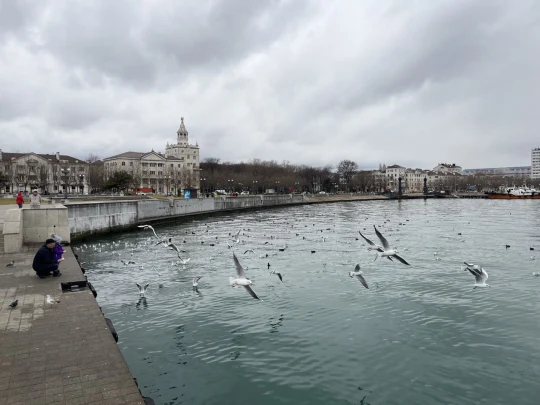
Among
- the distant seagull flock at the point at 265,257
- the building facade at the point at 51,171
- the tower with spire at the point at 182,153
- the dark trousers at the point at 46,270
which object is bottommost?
the distant seagull flock at the point at 265,257

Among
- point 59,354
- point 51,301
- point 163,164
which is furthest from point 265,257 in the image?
point 163,164

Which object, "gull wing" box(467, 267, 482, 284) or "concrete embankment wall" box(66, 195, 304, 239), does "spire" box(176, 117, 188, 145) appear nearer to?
"concrete embankment wall" box(66, 195, 304, 239)

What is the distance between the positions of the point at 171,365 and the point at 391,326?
5.73 m

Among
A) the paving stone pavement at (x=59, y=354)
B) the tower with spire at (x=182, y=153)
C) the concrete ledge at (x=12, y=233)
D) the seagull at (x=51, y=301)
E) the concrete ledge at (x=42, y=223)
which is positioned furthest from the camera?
the tower with spire at (x=182, y=153)

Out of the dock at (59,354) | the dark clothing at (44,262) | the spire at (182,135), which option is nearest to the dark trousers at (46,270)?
the dark clothing at (44,262)

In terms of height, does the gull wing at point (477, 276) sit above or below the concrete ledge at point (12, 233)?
below

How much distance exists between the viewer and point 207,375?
8.27m

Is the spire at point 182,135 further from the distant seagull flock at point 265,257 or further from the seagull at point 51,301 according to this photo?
the seagull at point 51,301

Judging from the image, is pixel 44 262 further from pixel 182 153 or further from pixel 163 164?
pixel 182 153

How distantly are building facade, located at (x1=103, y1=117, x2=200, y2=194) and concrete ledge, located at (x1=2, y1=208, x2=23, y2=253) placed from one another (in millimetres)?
95589

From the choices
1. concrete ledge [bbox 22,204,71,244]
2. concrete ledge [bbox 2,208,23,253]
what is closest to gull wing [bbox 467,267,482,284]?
concrete ledge [bbox 2,208,23,253]

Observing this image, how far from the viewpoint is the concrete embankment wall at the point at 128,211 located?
2797 cm

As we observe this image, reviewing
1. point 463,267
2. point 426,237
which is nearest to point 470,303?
point 463,267

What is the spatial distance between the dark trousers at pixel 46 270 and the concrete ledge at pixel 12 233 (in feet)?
18.0
